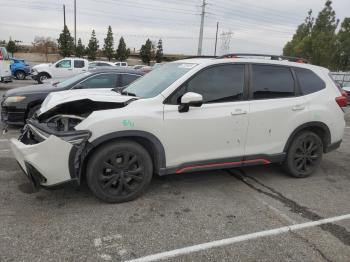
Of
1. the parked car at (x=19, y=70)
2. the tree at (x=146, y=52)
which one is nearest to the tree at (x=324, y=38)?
the parked car at (x=19, y=70)

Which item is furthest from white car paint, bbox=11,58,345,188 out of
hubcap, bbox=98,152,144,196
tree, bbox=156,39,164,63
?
tree, bbox=156,39,164,63

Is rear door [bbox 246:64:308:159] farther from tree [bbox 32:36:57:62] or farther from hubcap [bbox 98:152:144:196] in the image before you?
tree [bbox 32:36:57:62]

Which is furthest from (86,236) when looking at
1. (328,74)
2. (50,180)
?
(328,74)

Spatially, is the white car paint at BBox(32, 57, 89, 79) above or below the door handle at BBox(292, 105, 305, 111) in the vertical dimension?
below

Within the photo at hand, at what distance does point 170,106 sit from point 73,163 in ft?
4.32

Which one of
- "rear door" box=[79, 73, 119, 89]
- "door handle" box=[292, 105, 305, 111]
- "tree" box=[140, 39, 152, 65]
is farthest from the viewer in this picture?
"tree" box=[140, 39, 152, 65]

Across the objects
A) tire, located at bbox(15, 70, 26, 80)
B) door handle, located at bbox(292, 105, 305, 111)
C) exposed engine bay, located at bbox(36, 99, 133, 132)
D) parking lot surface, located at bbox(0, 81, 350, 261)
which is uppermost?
door handle, located at bbox(292, 105, 305, 111)

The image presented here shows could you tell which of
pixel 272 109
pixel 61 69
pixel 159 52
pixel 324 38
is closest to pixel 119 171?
pixel 272 109

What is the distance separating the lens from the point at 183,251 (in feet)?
10.5

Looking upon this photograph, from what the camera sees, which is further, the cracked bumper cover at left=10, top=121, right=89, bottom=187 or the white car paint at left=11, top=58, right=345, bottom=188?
the white car paint at left=11, top=58, right=345, bottom=188

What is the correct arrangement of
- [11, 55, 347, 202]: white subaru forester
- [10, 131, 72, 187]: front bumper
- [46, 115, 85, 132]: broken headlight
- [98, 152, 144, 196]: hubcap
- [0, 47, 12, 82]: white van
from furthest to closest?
[0, 47, 12, 82]: white van < [46, 115, 85, 132]: broken headlight < [98, 152, 144, 196]: hubcap < [11, 55, 347, 202]: white subaru forester < [10, 131, 72, 187]: front bumper

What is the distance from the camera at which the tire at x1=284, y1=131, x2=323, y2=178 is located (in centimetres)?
518

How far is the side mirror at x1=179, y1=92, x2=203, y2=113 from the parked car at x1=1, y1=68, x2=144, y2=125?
414cm

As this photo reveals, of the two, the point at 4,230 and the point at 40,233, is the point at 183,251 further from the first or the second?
the point at 4,230
